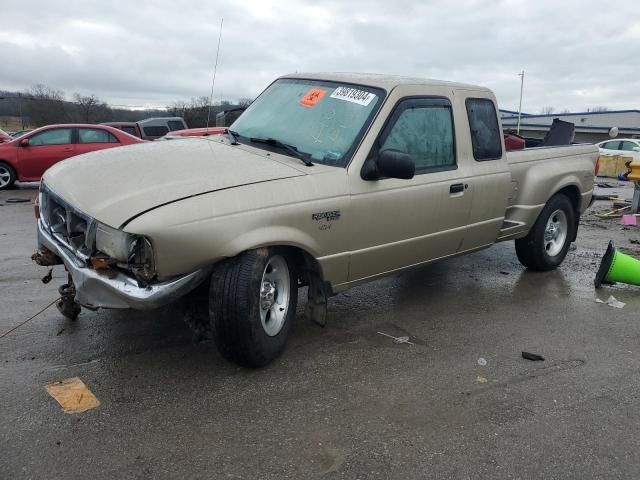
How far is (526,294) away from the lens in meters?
5.36

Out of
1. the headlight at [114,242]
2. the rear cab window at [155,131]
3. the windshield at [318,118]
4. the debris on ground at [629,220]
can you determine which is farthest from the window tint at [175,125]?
the headlight at [114,242]

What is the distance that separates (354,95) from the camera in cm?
410

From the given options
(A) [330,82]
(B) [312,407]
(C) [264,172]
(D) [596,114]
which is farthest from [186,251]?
(D) [596,114]

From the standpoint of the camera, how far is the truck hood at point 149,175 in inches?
118

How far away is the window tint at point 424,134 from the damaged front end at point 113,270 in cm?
184

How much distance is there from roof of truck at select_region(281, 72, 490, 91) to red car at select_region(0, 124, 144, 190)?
8934mm

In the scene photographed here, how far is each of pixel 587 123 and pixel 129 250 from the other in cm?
Result: 5373

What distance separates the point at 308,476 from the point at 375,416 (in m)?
0.65

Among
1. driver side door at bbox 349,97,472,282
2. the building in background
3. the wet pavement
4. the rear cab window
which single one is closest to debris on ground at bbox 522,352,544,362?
the wet pavement

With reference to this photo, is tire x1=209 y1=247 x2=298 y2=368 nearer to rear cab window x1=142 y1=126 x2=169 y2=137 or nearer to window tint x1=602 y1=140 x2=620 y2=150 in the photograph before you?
rear cab window x1=142 y1=126 x2=169 y2=137

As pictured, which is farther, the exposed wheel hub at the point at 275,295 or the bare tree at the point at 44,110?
the bare tree at the point at 44,110

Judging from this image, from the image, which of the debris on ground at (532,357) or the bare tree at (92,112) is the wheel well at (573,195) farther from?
the bare tree at (92,112)

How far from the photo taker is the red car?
1206cm

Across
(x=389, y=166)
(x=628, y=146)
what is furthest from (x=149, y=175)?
(x=628, y=146)
